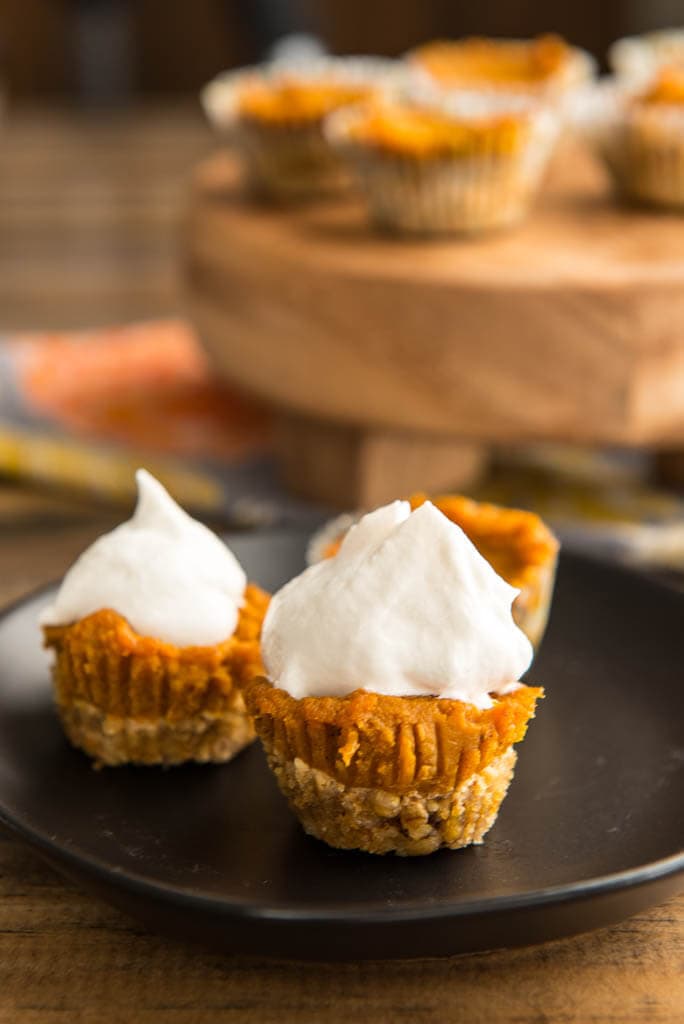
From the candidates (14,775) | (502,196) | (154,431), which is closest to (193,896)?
(14,775)

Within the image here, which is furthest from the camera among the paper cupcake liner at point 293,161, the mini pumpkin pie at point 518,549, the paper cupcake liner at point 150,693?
the paper cupcake liner at point 293,161

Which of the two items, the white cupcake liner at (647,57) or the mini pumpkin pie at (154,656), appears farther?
the white cupcake liner at (647,57)

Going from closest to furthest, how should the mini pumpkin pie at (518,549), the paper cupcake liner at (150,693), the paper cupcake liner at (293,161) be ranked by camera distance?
the paper cupcake liner at (150,693) → the mini pumpkin pie at (518,549) → the paper cupcake liner at (293,161)

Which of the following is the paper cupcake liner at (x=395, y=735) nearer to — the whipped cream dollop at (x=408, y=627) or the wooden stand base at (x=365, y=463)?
the whipped cream dollop at (x=408, y=627)

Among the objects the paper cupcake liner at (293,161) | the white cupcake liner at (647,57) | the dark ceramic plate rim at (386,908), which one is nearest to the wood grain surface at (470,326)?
the paper cupcake liner at (293,161)

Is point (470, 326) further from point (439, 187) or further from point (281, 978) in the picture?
point (281, 978)

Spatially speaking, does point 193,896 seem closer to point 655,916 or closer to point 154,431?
point 655,916

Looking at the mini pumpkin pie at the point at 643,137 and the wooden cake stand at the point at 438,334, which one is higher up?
the mini pumpkin pie at the point at 643,137
